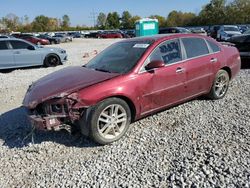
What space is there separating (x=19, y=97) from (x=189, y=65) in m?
4.57

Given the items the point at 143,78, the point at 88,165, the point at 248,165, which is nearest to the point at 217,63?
the point at 143,78

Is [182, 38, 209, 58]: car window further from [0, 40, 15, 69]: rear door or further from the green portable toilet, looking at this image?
the green portable toilet

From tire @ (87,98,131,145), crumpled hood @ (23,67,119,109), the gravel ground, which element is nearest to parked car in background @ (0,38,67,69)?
the gravel ground

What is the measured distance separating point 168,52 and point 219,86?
1703mm

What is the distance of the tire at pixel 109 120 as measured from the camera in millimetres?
4105

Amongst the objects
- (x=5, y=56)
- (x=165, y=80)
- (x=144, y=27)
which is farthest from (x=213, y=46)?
(x=144, y=27)

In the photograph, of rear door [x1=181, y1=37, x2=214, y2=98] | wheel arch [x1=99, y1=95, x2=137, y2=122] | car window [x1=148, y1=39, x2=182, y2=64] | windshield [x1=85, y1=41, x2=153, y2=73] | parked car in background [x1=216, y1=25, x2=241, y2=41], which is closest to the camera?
wheel arch [x1=99, y1=95, x2=137, y2=122]

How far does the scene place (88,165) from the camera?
3.77 meters

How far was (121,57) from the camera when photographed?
5.07 m

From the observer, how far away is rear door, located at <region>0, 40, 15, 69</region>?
1201cm

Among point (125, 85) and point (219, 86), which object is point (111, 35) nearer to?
point (219, 86)

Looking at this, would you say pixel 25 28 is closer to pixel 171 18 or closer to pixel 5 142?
pixel 171 18

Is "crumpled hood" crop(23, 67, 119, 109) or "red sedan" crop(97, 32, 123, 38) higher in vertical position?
"crumpled hood" crop(23, 67, 119, 109)

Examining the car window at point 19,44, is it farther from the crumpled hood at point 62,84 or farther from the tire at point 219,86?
the tire at point 219,86
